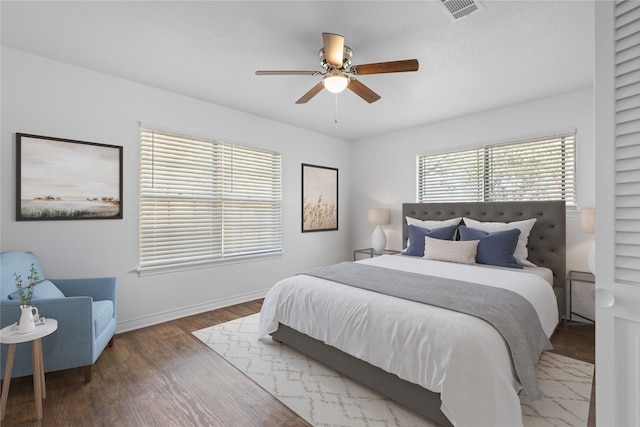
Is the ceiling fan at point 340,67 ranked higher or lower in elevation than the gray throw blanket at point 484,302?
higher

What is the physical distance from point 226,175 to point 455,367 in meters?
3.39

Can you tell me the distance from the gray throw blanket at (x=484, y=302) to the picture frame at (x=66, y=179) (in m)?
2.24

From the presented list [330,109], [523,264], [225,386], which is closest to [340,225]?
[330,109]

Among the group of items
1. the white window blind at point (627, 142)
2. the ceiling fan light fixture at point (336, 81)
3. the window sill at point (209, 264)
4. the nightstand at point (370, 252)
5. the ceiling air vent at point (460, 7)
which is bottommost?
the nightstand at point (370, 252)

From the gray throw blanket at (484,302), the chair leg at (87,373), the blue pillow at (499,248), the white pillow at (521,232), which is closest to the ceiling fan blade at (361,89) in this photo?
the gray throw blanket at (484,302)

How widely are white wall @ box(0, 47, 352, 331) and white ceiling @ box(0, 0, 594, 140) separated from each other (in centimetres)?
19

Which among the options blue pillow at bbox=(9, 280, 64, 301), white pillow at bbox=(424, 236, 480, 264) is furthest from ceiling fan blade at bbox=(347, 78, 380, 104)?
blue pillow at bbox=(9, 280, 64, 301)

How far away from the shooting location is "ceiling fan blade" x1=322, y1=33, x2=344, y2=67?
199 cm

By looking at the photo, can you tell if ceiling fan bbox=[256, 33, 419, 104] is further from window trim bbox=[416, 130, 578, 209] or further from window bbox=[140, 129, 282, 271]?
window trim bbox=[416, 130, 578, 209]

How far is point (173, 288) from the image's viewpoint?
139 inches

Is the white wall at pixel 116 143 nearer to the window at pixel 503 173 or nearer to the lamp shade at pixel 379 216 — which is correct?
the lamp shade at pixel 379 216

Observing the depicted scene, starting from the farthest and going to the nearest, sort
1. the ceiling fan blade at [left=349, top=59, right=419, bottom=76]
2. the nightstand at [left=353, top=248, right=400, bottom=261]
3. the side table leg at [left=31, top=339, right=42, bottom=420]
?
the nightstand at [left=353, top=248, right=400, bottom=261]
the ceiling fan blade at [left=349, top=59, right=419, bottom=76]
the side table leg at [left=31, top=339, right=42, bottom=420]

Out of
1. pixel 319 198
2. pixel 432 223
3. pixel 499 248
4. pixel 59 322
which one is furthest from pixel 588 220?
pixel 59 322

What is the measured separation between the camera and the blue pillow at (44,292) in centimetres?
220
